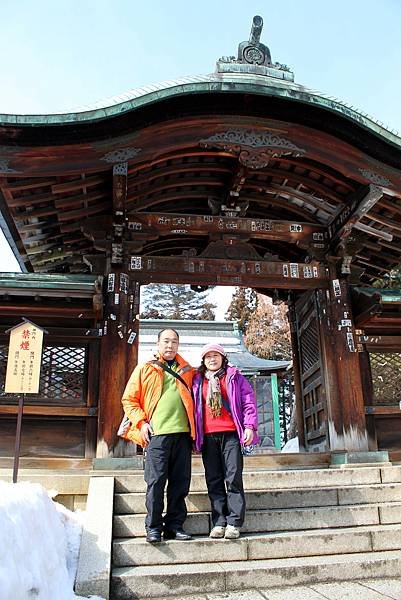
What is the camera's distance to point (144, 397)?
4285 mm

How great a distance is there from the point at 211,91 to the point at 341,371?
4.27 meters

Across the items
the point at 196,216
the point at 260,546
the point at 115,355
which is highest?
the point at 196,216

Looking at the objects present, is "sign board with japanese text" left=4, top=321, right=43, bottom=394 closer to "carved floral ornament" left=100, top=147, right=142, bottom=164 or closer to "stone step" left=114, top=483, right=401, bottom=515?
"stone step" left=114, top=483, right=401, bottom=515

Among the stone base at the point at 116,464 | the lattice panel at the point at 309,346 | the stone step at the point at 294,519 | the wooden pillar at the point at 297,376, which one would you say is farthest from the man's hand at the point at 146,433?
the wooden pillar at the point at 297,376

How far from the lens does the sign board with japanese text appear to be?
5055 mm

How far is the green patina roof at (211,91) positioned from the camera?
5992 millimetres

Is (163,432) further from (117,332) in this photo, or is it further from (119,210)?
(119,210)

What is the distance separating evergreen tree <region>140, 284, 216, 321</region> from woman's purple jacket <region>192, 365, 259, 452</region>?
30778mm

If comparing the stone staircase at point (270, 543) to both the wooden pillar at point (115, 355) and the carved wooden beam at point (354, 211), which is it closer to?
the wooden pillar at point (115, 355)

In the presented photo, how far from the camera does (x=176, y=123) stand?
6.55 metres

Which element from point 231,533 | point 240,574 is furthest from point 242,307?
point 240,574

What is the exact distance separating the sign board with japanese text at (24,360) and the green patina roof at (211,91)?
247 cm

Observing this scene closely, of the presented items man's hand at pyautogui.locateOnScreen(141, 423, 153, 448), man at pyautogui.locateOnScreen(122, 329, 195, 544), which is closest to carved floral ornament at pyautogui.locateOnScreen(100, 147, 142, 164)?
man at pyautogui.locateOnScreen(122, 329, 195, 544)

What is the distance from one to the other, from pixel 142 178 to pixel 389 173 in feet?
11.4
